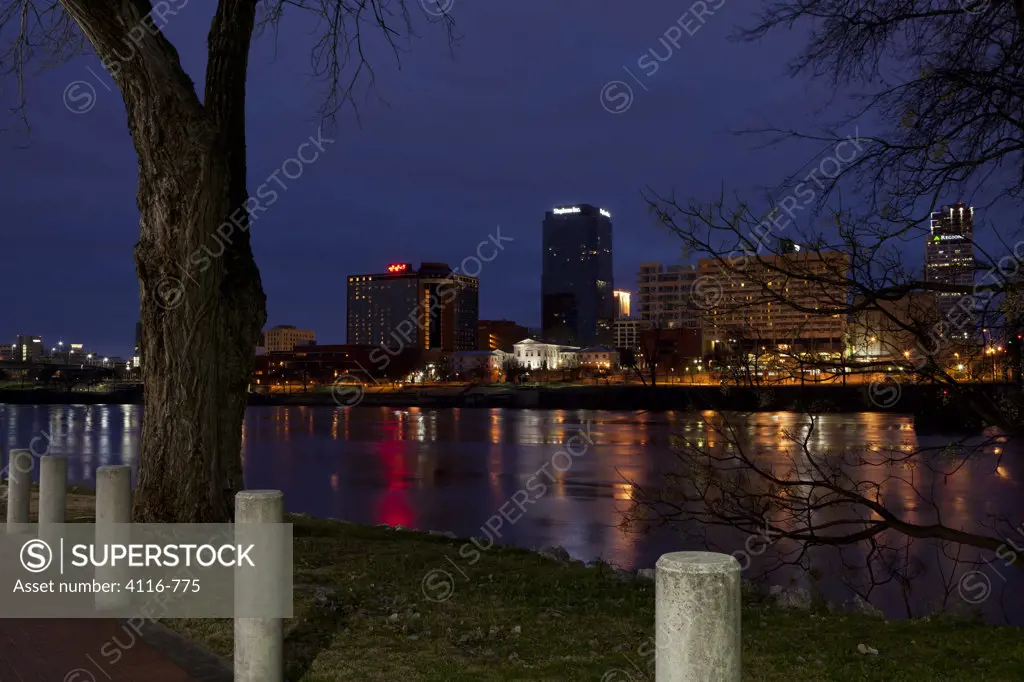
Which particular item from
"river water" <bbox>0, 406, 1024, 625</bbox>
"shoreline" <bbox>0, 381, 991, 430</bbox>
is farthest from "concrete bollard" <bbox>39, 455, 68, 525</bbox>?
"shoreline" <bbox>0, 381, 991, 430</bbox>

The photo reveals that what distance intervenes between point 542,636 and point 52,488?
6618 mm

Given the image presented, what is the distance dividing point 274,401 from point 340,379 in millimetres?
44692

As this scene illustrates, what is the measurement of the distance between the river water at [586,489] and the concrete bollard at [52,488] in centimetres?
683

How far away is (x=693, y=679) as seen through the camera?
333 cm

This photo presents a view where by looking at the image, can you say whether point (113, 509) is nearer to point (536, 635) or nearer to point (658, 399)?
point (536, 635)

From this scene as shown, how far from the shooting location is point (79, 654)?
645cm

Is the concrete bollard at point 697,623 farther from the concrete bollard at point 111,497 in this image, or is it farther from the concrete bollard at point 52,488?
the concrete bollard at point 52,488

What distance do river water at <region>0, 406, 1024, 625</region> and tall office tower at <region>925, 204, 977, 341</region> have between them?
0.99m

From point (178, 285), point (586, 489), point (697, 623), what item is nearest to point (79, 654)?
point (178, 285)

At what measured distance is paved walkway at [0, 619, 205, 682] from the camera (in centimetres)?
592

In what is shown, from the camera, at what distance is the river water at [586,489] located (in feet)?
41.5

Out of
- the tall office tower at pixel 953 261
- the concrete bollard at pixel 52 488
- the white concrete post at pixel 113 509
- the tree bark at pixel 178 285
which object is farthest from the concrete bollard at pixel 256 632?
the concrete bollard at pixel 52 488

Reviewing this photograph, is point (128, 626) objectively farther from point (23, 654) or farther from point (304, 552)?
point (304, 552)

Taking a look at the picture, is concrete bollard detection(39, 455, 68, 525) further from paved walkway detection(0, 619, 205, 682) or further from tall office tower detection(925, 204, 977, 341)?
tall office tower detection(925, 204, 977, 341)
